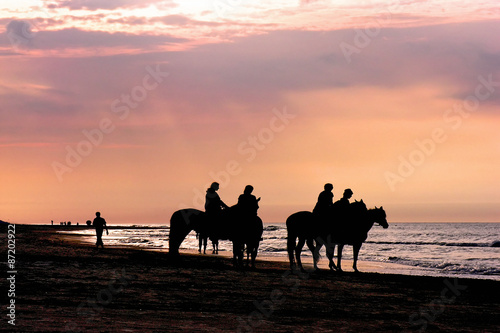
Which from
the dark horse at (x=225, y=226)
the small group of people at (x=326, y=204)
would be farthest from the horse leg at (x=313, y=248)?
the dark horse at (x=225, y=226)

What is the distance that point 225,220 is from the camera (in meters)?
18.9

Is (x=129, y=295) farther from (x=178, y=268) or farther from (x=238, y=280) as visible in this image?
(x=178, y=268)

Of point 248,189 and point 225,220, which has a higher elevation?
point 248,189

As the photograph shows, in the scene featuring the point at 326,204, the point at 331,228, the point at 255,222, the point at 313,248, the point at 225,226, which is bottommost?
the point at 313,248

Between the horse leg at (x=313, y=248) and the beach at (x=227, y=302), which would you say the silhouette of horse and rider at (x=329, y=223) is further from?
the beach at (x=227, y=302)

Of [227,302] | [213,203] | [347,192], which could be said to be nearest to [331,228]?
[347,192]

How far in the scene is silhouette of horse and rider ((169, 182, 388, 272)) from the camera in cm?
1875

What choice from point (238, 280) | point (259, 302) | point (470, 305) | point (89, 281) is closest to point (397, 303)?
point (470, 305)

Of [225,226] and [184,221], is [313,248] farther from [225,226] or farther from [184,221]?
[184,221]

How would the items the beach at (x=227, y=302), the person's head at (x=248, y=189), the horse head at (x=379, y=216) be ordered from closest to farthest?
the beach at (x=227, y=302), the person's head at (x=248, y=189), the horse head at (x=379, y=216)

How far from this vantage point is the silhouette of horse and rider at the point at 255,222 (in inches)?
738

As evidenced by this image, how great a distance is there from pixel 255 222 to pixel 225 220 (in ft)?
3.18

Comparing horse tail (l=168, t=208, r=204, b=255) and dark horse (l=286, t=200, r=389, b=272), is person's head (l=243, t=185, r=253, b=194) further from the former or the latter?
dark horse (l=286, t=200, r=389, b=272)

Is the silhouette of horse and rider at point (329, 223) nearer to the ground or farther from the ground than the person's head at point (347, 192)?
nearer to the ground
